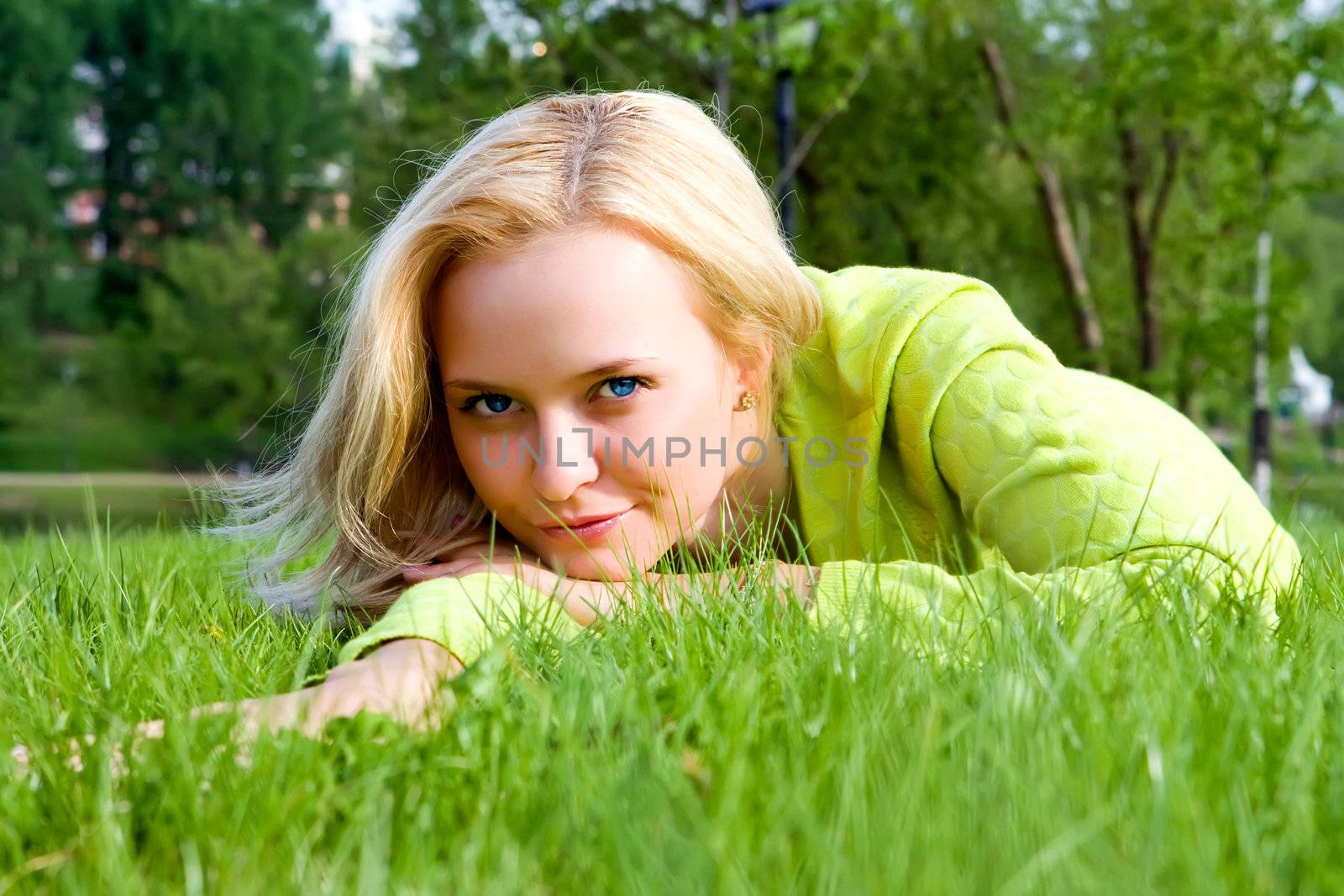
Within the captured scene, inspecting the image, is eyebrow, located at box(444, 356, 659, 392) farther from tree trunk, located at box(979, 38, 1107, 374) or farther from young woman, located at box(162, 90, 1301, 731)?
tree trunk, located at box(979, 38, 1107, 374)

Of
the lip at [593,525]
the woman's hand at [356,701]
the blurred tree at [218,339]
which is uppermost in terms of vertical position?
the woman's hand at [356,701]

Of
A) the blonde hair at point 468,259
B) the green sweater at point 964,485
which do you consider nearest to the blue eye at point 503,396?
the blonde hair at point 468,259

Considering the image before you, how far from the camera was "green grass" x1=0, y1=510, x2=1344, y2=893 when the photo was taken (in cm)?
103

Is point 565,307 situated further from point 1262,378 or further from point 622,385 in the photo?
point 1262,378

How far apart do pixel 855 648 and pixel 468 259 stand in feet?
3.77

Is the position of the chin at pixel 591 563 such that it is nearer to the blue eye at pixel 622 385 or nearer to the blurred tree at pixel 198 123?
the blue eye at pixel 622 385

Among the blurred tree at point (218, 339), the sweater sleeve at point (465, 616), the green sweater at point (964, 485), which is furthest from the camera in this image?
the blurred tree at point (218, 339)

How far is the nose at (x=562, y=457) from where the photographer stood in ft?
7.10

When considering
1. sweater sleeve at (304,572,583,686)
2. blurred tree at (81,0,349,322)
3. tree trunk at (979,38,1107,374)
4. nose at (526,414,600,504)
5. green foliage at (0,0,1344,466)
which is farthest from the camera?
blurred tree at (81,0,349,322)

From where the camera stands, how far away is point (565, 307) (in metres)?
2.17

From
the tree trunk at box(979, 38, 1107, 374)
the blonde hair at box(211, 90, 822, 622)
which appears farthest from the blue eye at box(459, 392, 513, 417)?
the tree trunk at box(979, 38, 1107, 374)

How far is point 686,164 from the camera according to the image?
2.54m

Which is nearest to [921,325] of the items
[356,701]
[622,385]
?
[622,385]

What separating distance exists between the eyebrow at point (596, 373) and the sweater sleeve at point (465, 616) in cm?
39
